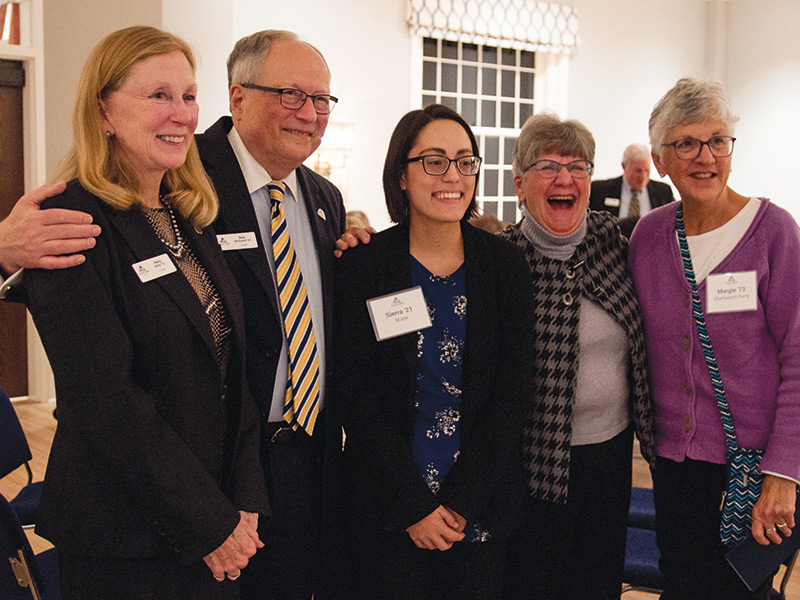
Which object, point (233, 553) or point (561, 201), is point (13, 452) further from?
point (561, 201)

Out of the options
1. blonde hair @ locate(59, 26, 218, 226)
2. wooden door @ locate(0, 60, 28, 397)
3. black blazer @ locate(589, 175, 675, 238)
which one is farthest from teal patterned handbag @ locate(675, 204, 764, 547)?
wooden door @ locate(0, 60, 28, 397)

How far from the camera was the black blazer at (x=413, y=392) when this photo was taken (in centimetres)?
176

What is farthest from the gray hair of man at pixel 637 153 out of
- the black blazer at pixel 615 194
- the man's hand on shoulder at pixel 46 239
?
the man's hand on shoulder at pixel 46 239

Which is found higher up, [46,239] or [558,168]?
[558,168]

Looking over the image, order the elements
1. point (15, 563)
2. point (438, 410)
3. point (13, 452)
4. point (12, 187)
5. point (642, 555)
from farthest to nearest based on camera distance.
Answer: point (12, 187)
point (13, 452)
point (642, 555)
point (438, 410)
point (15, 563)

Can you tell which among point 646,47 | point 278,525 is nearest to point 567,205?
point 278,525

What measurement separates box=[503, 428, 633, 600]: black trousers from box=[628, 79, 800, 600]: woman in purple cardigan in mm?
146

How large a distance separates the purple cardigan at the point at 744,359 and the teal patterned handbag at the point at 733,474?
0.02m

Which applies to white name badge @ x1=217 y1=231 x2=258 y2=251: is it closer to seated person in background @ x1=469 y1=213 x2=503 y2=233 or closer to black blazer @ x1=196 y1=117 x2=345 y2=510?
black blazer @ x1=196 y1=117 x2=345 y2=510

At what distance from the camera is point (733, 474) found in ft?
6.03

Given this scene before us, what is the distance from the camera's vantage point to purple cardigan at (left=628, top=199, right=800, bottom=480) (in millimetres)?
1788

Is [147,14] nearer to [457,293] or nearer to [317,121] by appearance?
[317,121]

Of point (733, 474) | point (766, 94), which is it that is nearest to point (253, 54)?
point (733, 474)

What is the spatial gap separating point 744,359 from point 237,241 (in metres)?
1.30
